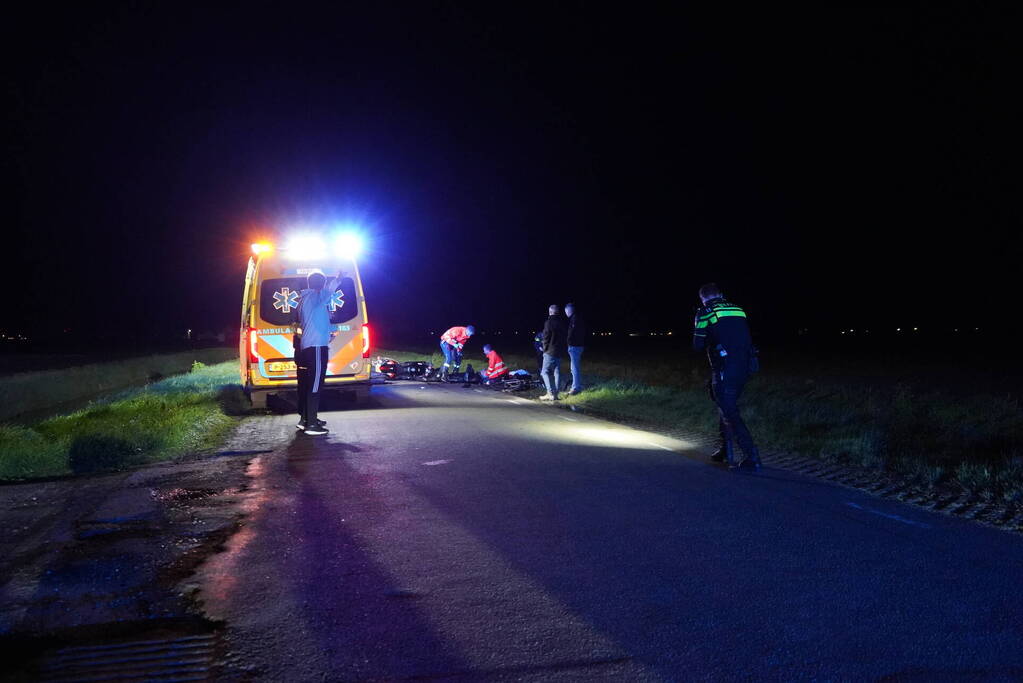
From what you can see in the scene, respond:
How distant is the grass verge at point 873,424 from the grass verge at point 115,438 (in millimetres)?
6474

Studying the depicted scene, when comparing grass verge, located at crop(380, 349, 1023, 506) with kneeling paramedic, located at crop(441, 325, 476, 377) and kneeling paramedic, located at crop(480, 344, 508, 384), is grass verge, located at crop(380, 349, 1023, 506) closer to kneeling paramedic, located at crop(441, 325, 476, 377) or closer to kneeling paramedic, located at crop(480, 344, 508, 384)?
kneeling paramedic, located at crop(480, 344, 508, 384)

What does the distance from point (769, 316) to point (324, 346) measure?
391ft

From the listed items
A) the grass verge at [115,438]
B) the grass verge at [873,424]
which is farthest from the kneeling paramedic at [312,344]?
the grass verge at [873,424]

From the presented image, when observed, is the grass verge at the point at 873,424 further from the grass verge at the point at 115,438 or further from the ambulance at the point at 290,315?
the grass verge at the point at 115,438

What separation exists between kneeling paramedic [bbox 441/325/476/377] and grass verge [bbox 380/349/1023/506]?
3.95 m

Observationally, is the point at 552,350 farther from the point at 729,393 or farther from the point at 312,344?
the point at 729,393

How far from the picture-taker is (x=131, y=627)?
3652mm

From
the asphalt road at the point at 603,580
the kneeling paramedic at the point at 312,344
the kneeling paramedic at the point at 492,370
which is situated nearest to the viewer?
the asphalt road at the point at 603,580

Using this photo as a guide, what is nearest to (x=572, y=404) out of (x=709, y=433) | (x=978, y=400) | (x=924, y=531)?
(x=709, y=433)

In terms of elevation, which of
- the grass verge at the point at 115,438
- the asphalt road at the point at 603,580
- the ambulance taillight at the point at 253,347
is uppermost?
the ambulance taillight at the point at 253,347

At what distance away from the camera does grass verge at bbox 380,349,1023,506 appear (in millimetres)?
7789

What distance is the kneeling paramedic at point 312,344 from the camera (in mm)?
9867

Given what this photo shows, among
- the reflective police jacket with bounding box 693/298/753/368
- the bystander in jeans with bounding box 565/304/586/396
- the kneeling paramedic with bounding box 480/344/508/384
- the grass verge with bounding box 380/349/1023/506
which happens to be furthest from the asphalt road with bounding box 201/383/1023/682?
the kneeling paramedic with bounding box 480/344/508/384

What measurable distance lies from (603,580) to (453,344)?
644 inches
